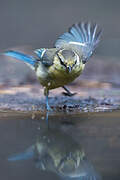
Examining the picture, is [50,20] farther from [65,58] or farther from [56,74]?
[65,58]

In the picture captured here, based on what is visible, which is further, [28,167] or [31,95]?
[31,95]

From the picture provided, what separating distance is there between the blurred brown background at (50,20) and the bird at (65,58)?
2593mm

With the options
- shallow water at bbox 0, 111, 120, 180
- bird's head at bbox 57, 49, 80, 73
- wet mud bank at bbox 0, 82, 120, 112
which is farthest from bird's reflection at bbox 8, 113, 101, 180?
wet mud bank at bbox 0, 82, 120, 112

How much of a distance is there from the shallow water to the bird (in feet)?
2.11

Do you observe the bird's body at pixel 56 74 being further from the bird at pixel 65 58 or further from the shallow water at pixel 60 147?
the shallow water at pixel 60 147

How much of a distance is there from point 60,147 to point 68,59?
5.16ft

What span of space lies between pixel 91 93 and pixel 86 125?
6.47 ft

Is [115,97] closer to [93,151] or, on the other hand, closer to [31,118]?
[31,118]

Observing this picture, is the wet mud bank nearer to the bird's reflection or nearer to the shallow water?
the shallow water

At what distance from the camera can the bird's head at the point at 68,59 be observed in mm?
4371

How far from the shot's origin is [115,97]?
523 cm

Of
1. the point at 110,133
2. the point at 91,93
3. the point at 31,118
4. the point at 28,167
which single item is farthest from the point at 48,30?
the point at 28,167

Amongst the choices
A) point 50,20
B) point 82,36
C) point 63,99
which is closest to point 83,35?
point 82,36

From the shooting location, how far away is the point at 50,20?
11617 millimetres
